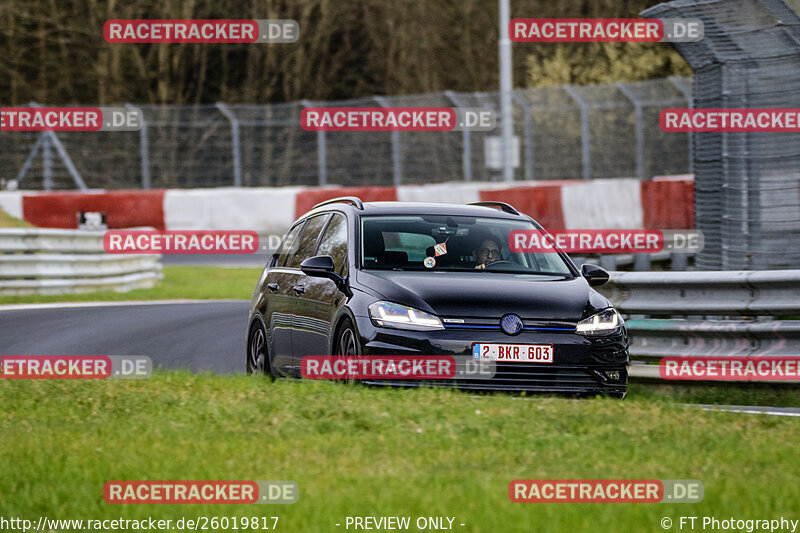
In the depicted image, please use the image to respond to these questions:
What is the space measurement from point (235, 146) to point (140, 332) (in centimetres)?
1435

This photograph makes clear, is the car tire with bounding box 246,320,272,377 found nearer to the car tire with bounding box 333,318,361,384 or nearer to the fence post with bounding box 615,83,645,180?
the car tire with bounding box 333,318,361,384

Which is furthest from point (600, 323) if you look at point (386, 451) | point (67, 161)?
point (67, 161)

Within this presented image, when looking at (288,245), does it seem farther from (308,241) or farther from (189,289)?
(189,289)

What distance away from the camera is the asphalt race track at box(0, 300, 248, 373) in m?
13.6

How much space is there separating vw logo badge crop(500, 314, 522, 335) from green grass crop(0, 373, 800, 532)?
485 mm

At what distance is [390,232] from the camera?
10062 mm

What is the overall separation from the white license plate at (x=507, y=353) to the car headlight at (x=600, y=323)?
0.34 metres

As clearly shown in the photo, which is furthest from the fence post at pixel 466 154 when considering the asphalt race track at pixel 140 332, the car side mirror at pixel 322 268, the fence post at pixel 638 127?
the car side mirror at pixel 322 268

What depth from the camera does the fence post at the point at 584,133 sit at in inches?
1072

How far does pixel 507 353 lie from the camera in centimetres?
882

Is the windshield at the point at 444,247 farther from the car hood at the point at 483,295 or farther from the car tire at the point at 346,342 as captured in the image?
the car tire at the point at 346,342

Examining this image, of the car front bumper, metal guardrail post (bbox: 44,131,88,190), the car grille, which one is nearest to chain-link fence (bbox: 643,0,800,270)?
the car front bumper

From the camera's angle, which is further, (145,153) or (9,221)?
(145,153)

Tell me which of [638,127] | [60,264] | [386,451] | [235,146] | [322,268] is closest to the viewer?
[386,451]
